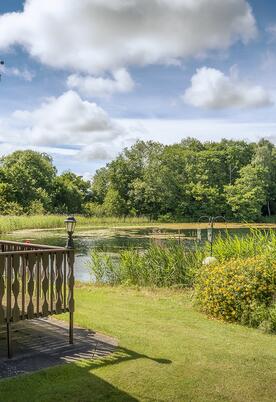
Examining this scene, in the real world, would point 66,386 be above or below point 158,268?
below

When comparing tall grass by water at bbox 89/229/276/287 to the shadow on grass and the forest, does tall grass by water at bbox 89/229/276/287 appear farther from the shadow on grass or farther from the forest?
the forest

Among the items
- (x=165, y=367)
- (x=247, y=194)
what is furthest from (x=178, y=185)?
(x=165, y=367)

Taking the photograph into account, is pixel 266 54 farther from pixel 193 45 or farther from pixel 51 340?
pixel 51 340

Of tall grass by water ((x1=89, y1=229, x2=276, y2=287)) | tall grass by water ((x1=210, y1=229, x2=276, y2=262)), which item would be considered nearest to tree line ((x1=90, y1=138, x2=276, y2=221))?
tall grass by water ((x1=89, y1=229, x2=276, y2=287))

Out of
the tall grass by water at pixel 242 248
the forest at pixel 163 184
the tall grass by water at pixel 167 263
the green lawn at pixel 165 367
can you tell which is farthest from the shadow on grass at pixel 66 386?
the forest at pixel 163 184

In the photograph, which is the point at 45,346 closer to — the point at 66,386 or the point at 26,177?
the point at 66,386

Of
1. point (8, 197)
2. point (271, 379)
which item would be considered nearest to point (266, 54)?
point (271, 379)

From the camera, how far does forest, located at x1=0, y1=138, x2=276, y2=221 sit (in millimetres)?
49281

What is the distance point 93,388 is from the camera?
13.2ft

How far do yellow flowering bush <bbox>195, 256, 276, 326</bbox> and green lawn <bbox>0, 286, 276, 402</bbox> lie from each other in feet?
1.00

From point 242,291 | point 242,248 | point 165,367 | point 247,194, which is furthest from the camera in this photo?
point 247,194

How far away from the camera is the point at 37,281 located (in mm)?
5047

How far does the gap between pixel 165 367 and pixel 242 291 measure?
272 centimetres

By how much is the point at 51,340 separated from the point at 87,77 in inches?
528
